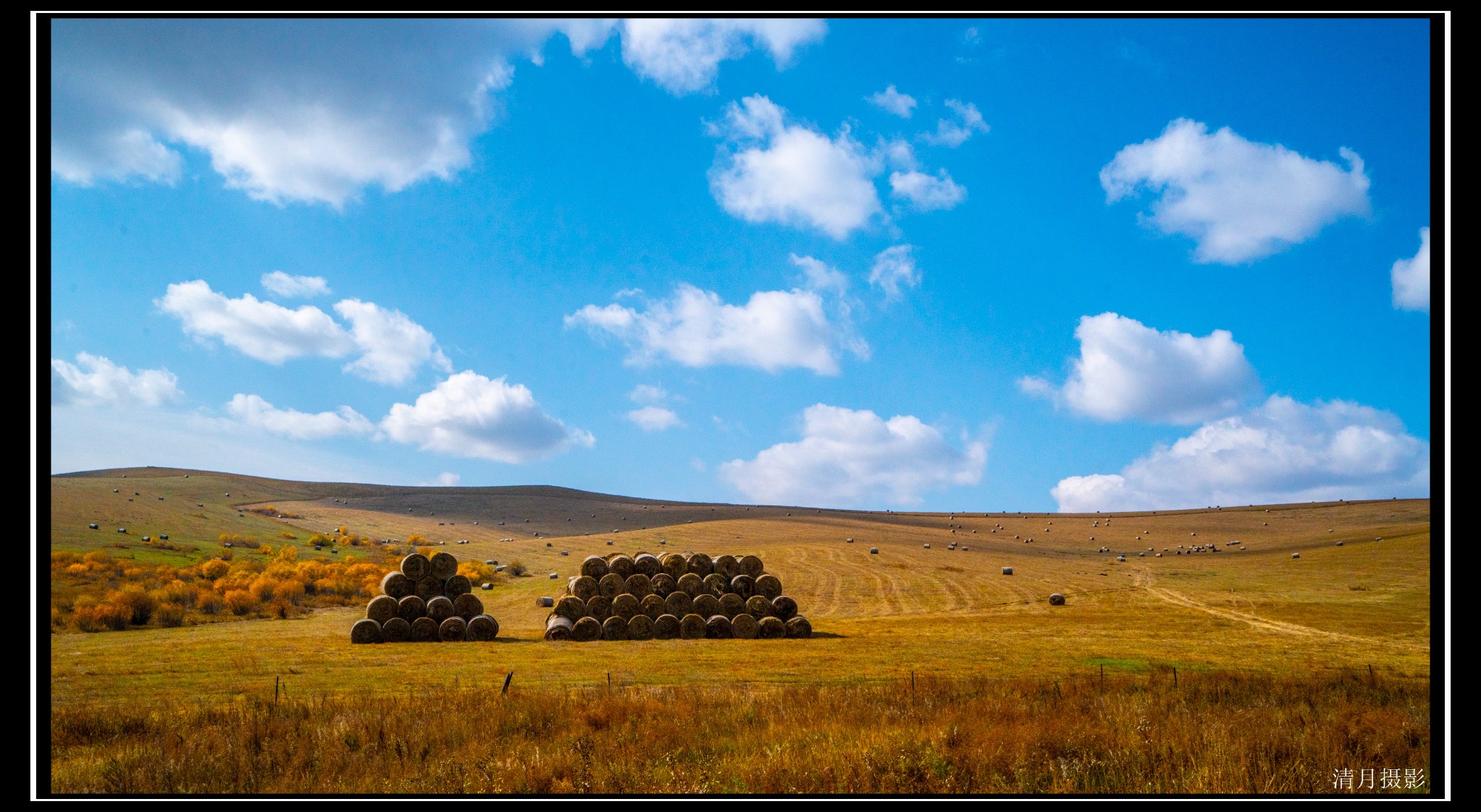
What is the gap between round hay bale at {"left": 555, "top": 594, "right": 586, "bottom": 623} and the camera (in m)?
26.3

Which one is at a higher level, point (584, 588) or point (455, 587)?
point (455, 587)

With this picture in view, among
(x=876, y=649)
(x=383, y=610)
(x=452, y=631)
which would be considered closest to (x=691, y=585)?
(x=876, y=649)

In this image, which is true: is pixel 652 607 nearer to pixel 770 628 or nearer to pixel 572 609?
pixel 572 609

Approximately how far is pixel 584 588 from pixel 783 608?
702cm

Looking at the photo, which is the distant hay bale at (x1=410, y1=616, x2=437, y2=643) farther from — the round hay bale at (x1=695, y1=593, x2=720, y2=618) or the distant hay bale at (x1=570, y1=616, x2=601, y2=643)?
the round hay bale at (x1=695, y1=593, x2=720, y2=618)

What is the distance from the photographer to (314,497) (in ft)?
386

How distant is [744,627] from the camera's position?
2684 centimetres

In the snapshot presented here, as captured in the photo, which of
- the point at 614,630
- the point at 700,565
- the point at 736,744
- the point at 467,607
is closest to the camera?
the point at 736,744

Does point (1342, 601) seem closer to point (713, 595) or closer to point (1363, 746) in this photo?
point (713, 595)

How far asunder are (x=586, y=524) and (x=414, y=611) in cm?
7892

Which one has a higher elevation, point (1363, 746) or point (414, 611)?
point (1363, 746)

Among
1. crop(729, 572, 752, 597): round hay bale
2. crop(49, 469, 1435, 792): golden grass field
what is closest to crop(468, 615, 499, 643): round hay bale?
crop(49, 469, 1435, 792): golden grass field
